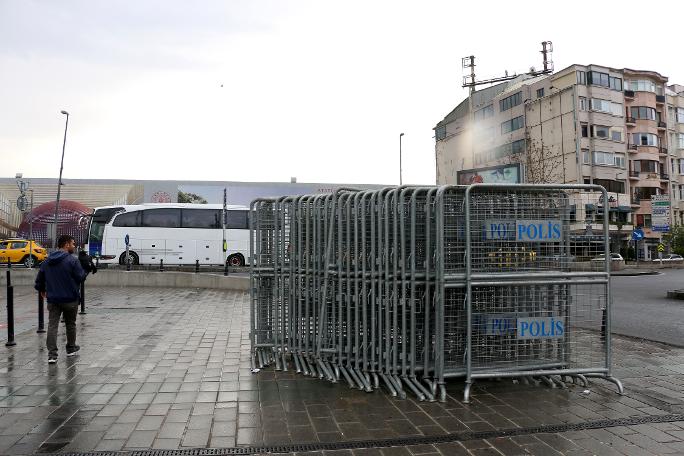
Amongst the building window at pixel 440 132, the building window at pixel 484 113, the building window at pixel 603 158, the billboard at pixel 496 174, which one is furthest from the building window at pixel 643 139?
the billboard at pixel 496 174

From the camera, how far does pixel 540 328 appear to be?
18.3 feet

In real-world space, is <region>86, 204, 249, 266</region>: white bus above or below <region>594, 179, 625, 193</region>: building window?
below

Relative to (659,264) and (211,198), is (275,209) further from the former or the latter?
(211,198)

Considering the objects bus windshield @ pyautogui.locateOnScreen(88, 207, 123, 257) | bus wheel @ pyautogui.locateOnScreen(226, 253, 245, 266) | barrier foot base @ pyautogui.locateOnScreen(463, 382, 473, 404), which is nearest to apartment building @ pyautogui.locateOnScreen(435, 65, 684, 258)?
bus wheel @ pyautogui.locateOnScreen(226, 253, 245, 266)

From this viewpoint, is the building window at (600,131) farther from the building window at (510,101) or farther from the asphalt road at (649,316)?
the asphalt road at (649,316)

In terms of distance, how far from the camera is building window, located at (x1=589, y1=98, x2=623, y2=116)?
51.3m

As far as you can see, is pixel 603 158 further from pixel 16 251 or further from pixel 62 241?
pixel 62 241

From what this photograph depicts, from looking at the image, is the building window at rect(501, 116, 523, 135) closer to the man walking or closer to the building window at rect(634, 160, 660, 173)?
the building window at rect(634, 160, 660, 173)

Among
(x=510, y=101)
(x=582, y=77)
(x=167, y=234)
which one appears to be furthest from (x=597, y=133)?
(x=167, y=234)

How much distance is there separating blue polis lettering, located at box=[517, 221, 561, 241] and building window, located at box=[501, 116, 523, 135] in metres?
52.1

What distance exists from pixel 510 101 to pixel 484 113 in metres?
4.05

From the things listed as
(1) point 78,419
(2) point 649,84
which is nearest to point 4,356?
(1) point 78,419

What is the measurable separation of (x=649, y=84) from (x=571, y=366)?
61.1 meters

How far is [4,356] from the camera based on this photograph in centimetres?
725
